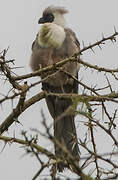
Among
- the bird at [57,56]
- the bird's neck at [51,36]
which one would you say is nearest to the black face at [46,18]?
the bird at [57,56]

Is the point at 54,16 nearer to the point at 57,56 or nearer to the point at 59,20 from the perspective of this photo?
the point at 59,20

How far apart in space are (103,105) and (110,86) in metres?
0.13

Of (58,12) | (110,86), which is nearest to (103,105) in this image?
(110,86)

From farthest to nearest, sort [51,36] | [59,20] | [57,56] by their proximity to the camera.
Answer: [59,20]
[57,56]
[51,36]

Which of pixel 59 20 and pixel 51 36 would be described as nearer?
pixel 51 36

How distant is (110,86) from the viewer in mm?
2447

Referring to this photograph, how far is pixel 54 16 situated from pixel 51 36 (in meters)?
0.58

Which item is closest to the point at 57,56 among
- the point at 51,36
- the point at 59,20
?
the point at 51,36

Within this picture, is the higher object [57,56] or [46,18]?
[46,18]

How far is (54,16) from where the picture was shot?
4.16 meters

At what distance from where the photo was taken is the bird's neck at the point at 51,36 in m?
3.59

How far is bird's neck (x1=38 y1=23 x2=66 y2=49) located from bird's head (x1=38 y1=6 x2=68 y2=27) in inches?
9.8

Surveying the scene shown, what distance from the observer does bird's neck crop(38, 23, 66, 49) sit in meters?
3.59

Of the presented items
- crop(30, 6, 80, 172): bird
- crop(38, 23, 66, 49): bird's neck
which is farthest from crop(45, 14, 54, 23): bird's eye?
crop(38, 23, 66, 49): bird's neck
